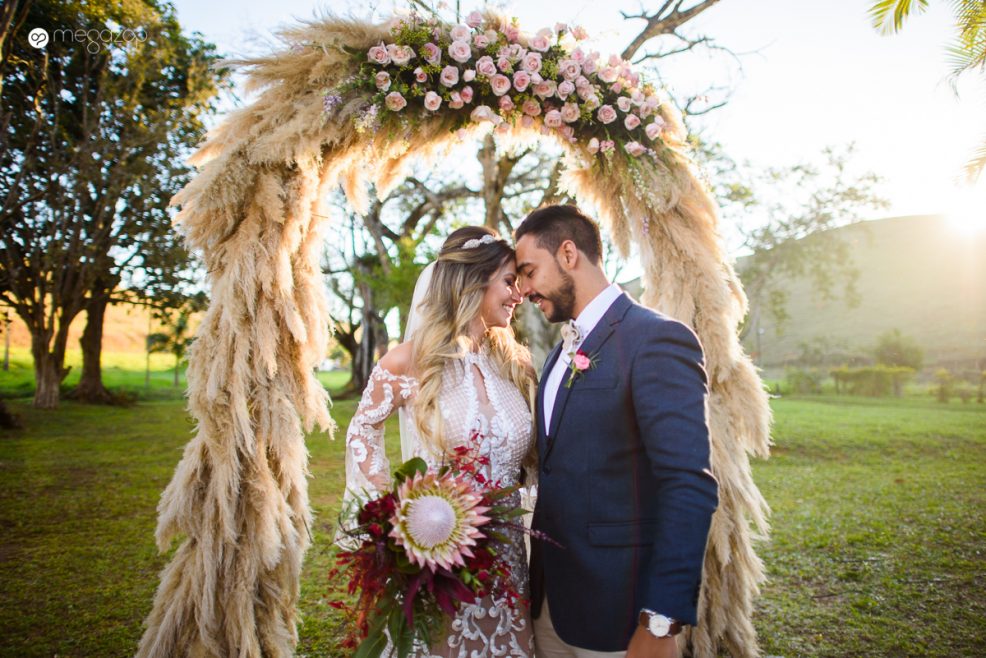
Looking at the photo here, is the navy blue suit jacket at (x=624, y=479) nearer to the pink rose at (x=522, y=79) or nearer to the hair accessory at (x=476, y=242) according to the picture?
the hair accessory at (x=476, y=242)

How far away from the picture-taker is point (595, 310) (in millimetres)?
2701

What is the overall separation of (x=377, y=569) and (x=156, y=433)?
1648 centimetres

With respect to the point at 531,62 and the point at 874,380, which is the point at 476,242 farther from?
the point at 874,380

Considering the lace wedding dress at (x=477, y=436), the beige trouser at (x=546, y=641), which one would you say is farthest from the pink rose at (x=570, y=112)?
the beige trouser at (x=546, y=641)

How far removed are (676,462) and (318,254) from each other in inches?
112

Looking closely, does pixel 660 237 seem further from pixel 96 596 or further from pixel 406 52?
pixel 96 596

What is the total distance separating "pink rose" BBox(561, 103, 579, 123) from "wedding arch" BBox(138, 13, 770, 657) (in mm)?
16

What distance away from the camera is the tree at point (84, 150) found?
51.5ft

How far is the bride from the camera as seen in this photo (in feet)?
8.90

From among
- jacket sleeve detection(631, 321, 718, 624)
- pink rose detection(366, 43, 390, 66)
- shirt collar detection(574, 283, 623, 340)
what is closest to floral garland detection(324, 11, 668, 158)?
pink rose detection(366, 43, 390, 66)

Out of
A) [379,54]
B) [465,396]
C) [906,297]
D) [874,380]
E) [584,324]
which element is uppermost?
[906,297]

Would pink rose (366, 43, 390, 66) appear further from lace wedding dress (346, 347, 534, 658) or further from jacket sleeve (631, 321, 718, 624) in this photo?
jacket sleeve (631, 321, 718, 624)

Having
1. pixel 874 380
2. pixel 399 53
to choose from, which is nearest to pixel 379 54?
pixel 399 53

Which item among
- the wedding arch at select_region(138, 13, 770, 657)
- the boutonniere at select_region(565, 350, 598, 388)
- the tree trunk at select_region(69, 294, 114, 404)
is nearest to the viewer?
the boutonniere at select_region(565, 350, 598, 388)
